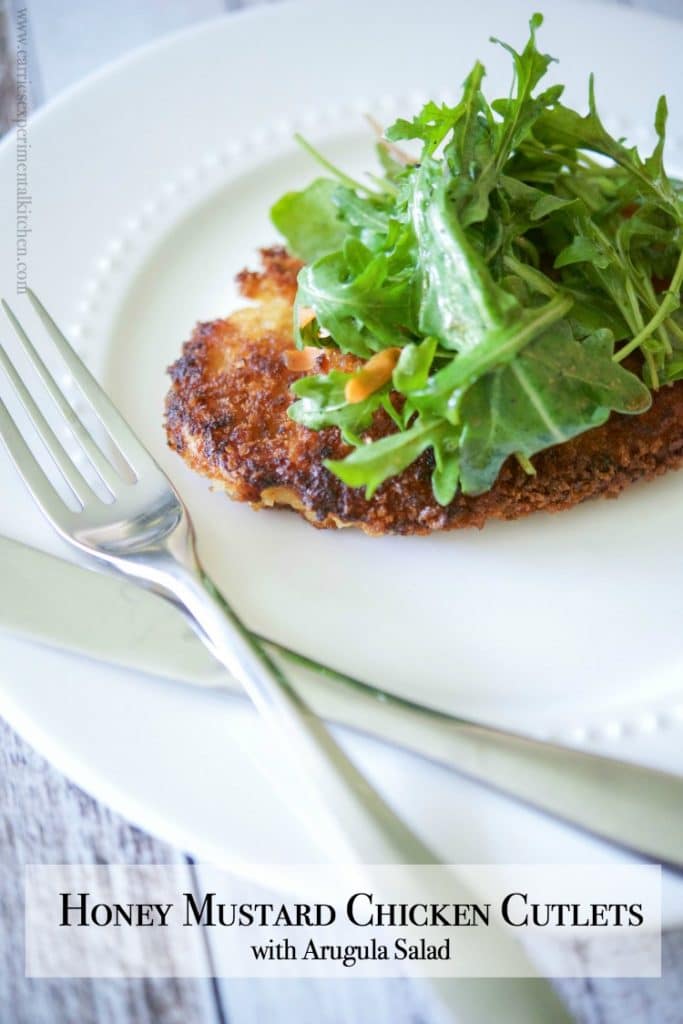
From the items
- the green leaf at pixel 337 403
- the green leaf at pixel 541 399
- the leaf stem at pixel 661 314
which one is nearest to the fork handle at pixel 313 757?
the green leaf at pixel 337 403

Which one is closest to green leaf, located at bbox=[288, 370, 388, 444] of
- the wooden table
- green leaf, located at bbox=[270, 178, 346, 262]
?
green leaf, located at bbox=[270, 178, 346, 262]

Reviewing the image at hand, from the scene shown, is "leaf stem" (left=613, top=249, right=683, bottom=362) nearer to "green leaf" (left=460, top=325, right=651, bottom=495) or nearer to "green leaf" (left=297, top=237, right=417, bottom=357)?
"green leaf" (left=460, top=325, right=651, bottom=495)

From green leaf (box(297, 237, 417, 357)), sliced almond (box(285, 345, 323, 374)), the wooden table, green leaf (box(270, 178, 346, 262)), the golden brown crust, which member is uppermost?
green leaf (box(270, 178, 346, 262))

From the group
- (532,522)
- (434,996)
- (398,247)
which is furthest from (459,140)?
(434,996)

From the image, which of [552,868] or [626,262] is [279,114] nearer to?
[626,262]

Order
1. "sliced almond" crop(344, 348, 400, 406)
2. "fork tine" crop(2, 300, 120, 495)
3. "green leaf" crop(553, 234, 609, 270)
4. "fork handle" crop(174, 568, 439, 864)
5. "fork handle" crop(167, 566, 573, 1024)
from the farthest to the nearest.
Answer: "fork tine" crop(2, 300, 120, 495), "green leaf" crop(553, 234, 609, 270), "sliced almond" crop(344, 348, 400, 406), "fork handle" crop(174, 568, 439, 864), "fork handle" crop(167, 566, 573, 1024)

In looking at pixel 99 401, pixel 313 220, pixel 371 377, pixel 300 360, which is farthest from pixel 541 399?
pixel 99 401
